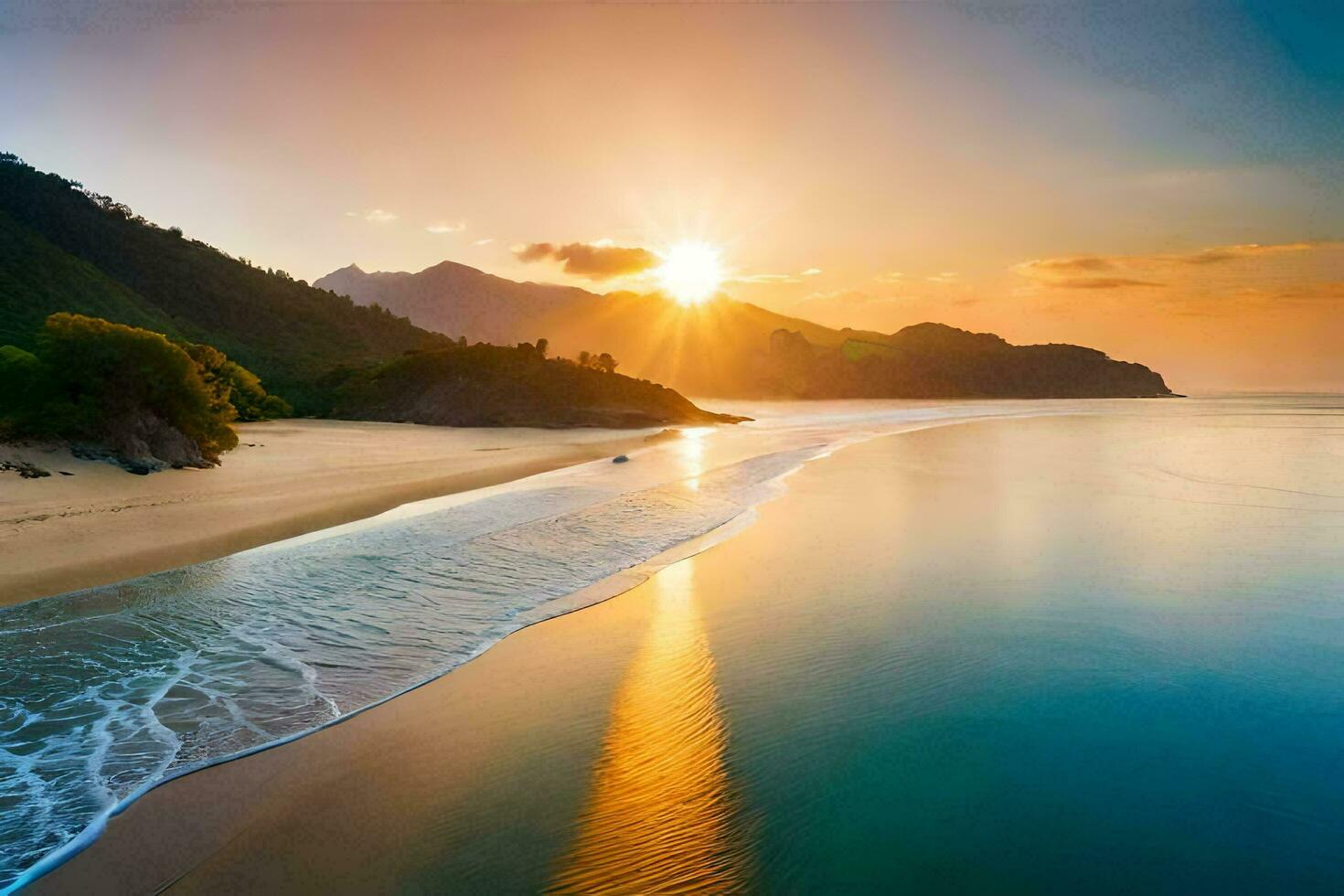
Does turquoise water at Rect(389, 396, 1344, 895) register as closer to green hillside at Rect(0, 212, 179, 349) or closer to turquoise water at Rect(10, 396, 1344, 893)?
turquoise water at Rect(10, 396, 1344, 893)

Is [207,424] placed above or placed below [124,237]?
below

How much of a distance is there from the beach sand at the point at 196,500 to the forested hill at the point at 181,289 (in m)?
32.7

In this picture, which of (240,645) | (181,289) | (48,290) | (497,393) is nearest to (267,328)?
(181,289)

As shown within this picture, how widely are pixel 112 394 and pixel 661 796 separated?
1942 cm

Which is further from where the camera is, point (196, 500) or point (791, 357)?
point (791, 357)

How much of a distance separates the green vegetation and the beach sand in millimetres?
774

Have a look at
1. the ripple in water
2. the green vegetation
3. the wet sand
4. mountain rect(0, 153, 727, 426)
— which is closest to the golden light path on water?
the wet sand

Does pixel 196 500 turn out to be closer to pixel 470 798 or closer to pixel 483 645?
pixel 483 645

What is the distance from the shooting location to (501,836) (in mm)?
4344

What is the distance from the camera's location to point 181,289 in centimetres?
7819

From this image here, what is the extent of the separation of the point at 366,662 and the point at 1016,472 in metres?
22.9

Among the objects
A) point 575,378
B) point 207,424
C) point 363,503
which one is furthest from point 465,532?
point 575,378

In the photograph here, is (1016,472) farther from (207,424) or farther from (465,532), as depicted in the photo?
(207,424)

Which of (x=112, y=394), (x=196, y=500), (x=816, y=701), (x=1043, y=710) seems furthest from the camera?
(x=112, y=394)
